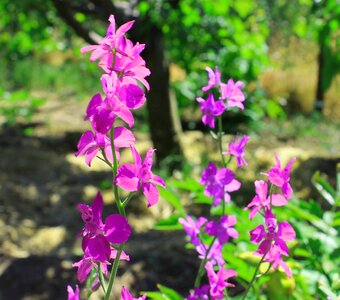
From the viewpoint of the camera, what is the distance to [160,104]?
4.94 metres

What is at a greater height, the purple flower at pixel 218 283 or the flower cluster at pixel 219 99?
the flower cluster at pixel 219 99

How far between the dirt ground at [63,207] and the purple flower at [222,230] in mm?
1457

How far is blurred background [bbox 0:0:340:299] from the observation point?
276 cm

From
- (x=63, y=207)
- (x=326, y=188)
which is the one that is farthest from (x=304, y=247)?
(x=63, y=207)

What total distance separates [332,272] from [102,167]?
4022 millimetres

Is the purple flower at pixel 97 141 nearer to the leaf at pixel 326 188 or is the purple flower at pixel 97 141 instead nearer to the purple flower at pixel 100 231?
the purple flower at pixel 100 231

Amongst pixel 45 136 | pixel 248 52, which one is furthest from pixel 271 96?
pixel 45 136

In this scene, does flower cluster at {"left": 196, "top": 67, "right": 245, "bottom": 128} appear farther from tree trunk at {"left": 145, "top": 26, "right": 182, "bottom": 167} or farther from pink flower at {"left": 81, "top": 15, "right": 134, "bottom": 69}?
tree trunk at {"left": 145, "top": 26, "right": 182, "bottom": 167}

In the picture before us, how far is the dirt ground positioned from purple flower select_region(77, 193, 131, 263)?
1.81m

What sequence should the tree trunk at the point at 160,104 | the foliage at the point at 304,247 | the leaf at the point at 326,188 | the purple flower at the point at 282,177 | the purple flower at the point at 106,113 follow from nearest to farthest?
the purple flower at the point at 106,113
the purple flower at the point at 282,177
the foliage at the point at 304,247
the leaf at the point at 326,188
the tree trunk at the point at 160,104

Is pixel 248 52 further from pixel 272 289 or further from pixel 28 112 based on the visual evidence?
pixel 272 289

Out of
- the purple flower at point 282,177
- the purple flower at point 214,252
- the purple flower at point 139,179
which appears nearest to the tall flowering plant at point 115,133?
the purple flower at point 139,179

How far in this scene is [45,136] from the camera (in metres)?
5.97

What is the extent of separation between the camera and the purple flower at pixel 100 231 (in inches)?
29.8
